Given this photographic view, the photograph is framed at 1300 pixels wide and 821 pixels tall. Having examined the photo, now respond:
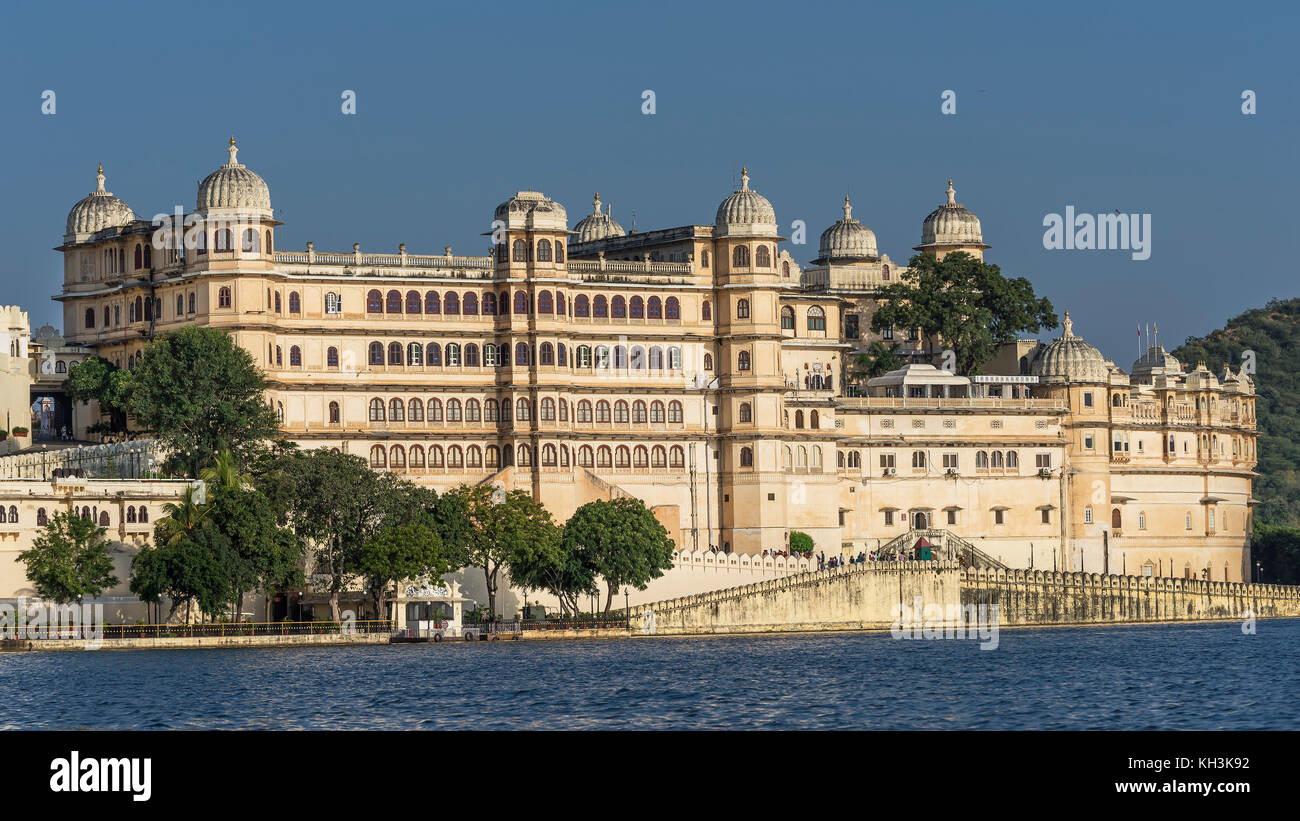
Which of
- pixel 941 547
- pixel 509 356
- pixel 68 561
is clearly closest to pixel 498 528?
pixel 509 356

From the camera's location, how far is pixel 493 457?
97.9 metres

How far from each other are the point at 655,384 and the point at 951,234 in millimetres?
26570

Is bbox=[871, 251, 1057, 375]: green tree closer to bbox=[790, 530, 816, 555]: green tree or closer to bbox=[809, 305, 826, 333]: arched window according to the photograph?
bbox=[809, 305, 826, 333]: arched window

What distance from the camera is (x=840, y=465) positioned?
107 meters

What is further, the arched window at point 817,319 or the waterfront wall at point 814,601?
the arched window at point 817,319

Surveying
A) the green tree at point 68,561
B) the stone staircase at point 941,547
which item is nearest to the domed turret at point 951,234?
the stone staircase at point 941,547

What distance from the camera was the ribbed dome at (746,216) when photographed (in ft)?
334

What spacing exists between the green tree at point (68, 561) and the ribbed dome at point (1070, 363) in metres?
54.6

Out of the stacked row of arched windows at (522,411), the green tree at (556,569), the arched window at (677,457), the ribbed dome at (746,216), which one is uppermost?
the ribbed dome at (746,216)

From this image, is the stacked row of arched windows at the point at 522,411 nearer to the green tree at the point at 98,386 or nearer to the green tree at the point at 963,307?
the green tree at the point at 98,386

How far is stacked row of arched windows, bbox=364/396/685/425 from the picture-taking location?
96500 mm
